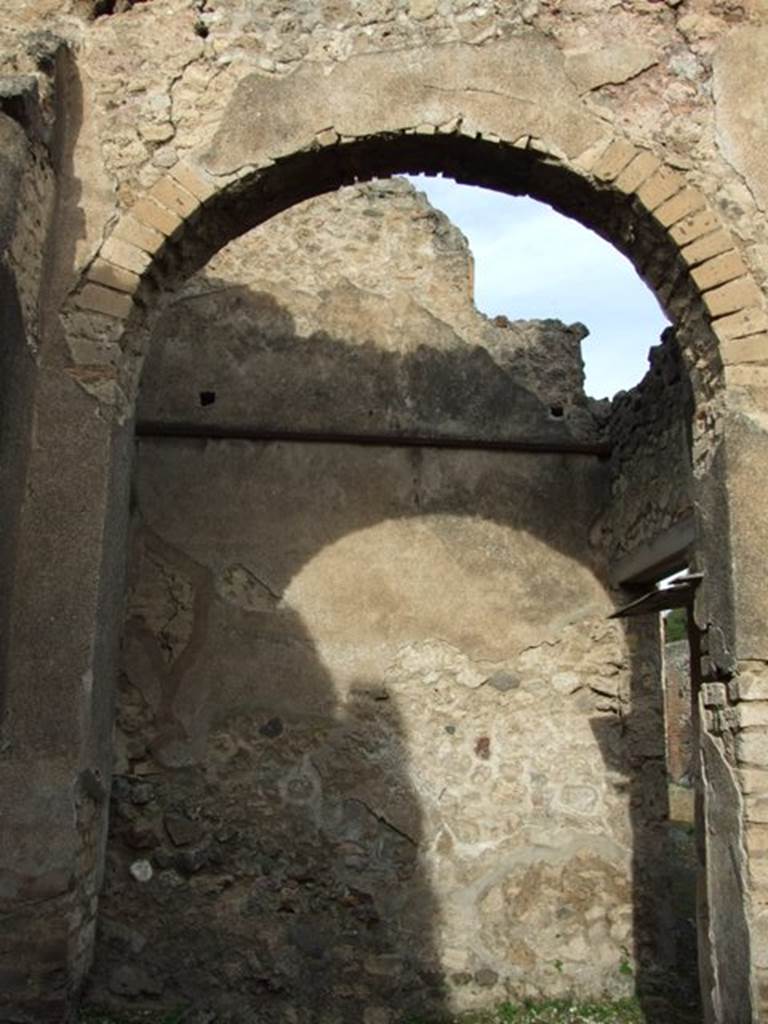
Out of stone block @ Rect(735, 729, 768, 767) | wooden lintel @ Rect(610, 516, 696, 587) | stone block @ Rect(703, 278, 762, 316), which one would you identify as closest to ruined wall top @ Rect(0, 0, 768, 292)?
stone block @ Rect(703, 278, 762, 316)

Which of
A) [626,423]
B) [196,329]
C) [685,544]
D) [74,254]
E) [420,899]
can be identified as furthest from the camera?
[196,329]

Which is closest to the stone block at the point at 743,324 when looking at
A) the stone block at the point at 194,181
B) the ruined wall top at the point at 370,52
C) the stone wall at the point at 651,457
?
the ruined wall top at the point at 370,52

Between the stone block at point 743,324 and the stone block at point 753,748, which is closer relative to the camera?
the stone block at point 753,748

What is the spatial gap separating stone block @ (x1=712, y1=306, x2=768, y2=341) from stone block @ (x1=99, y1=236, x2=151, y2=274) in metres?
2.12

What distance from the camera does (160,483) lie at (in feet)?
18.0

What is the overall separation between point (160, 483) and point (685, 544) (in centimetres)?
287

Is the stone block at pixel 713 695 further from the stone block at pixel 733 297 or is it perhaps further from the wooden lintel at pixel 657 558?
the stone block at pixel 733 297

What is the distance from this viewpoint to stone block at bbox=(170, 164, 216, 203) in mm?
3676

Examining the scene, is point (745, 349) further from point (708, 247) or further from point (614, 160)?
point (614, 160)

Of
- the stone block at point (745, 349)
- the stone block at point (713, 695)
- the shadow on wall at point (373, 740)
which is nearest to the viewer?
the stone block at point (713, 695)

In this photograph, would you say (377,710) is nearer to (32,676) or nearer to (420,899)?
(420,899)

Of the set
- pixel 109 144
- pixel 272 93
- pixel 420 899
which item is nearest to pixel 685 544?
pixel 420 899

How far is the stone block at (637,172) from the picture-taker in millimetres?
3602

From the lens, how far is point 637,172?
3611mm
